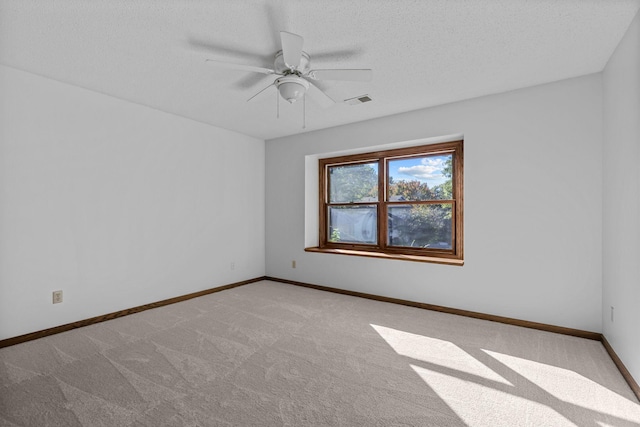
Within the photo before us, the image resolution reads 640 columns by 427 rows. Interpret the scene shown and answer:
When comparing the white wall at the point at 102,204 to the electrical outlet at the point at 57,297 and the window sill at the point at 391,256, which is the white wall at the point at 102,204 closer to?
the electrical outlet at the point at 57,297

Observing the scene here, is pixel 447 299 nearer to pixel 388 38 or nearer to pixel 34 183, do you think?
pixel 388 38

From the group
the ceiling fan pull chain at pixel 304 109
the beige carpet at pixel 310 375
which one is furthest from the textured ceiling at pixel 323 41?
the beige carpet at pixel 310 375

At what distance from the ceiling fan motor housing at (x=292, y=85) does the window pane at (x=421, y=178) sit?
221 cm

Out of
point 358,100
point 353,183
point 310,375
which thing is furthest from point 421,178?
point 310,375

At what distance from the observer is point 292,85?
2.46 metres

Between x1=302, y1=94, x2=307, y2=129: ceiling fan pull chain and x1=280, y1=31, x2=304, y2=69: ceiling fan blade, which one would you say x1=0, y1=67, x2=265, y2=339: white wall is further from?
x1=280, y1=31, x2=304, y2=69: ceiling fan blade

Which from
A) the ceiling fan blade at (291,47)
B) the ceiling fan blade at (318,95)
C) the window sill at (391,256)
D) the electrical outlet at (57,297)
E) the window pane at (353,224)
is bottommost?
the electrical outlet at (57,297)

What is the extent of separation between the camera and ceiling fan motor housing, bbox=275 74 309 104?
2441mm

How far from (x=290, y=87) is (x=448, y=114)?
2.04 meters

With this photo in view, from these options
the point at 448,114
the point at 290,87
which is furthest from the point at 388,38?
the point at 448,114

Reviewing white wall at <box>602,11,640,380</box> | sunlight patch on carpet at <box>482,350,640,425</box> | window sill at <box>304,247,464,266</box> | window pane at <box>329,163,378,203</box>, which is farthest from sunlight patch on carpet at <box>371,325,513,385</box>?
window pane at <box>329,163,378,203</box>

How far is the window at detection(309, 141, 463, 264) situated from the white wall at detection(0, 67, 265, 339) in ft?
5.28

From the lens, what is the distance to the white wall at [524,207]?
9.17 feet

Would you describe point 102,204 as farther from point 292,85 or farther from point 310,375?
point 310,375
